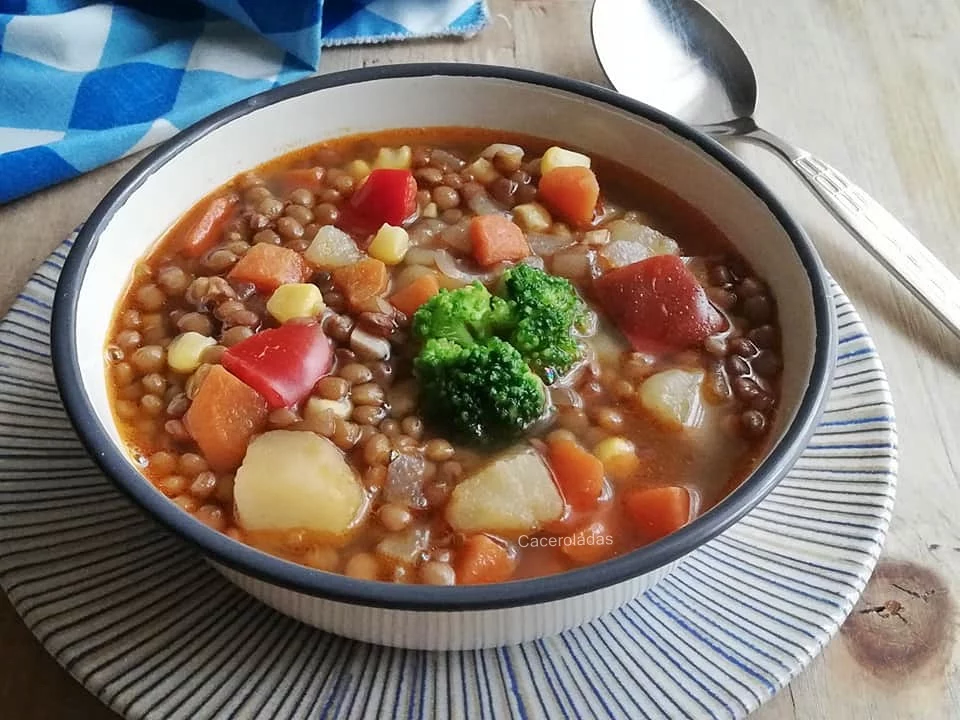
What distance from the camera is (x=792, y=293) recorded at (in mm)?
2408

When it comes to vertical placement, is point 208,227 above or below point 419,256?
below

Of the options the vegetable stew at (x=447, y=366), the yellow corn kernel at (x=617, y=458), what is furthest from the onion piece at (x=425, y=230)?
the yellow corn kernel at (x=617, y=458)

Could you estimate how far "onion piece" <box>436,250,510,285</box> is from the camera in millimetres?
2645

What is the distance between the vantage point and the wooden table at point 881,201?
2.23m

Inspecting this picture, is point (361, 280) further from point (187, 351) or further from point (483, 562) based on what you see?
point (483, 562)

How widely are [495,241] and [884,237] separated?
1219mm

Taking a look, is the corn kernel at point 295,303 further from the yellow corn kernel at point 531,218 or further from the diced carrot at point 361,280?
the yellow corn kernel at point 531,218

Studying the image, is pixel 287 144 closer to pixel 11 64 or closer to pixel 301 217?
pixel 301 217

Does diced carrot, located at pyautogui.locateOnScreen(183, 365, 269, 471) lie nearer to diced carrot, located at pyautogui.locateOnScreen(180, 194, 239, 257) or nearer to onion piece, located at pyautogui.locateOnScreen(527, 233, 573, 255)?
diced carrot, located at pyautogui.locateOnScreen(180, 194, 239, 257)

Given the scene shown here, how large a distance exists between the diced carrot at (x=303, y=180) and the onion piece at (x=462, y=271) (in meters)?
0.47

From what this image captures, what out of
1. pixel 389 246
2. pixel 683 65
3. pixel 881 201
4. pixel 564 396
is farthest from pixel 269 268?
pixel 881 201

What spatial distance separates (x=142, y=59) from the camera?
3.61m

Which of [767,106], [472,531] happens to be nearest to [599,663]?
[472,531]

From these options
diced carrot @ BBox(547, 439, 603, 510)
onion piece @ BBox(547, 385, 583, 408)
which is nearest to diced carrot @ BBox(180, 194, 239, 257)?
onion piece @ BBox(547, 385, 583, 408)
